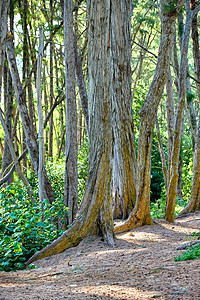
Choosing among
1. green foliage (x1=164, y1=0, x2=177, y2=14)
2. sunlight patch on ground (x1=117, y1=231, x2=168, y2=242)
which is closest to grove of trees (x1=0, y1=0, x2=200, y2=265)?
green foliage (x1=164, y1=0, x2=177, y2=14)

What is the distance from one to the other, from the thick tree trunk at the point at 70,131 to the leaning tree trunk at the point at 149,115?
1.42m

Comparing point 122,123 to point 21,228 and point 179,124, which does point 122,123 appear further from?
point 21,228

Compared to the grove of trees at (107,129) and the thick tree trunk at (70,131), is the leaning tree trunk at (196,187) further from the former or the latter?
the thick tree trunk at (70,131)

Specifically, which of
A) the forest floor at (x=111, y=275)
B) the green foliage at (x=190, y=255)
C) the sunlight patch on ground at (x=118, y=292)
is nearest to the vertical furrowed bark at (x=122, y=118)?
the forest floor at (x=111, y=275)

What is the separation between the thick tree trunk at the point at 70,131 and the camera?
7395 millimetres

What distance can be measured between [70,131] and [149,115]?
188 centimetres

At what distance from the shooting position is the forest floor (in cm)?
270

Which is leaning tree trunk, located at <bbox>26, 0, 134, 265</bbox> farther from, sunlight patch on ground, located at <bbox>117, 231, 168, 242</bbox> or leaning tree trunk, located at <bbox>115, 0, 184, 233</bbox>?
leaning tree trunk, located at <bbox>115, 0, 184, 233</bbox>

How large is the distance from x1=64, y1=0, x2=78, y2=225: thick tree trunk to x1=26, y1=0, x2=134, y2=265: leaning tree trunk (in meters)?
1.86

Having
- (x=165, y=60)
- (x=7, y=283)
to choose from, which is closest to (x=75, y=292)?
(x=7, y=283)

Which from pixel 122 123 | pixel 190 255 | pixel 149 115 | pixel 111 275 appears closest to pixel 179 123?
pixel 149 115

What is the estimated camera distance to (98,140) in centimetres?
547

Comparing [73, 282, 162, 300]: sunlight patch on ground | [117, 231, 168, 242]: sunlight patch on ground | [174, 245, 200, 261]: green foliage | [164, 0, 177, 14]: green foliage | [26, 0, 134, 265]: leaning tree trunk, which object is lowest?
[117, 231, 168, 242]: sunlight patch on ground

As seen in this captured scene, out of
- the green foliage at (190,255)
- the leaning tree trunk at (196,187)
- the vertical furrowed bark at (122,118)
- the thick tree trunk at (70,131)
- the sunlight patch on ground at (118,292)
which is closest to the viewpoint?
the sunlight patch on ground at (118,292)
